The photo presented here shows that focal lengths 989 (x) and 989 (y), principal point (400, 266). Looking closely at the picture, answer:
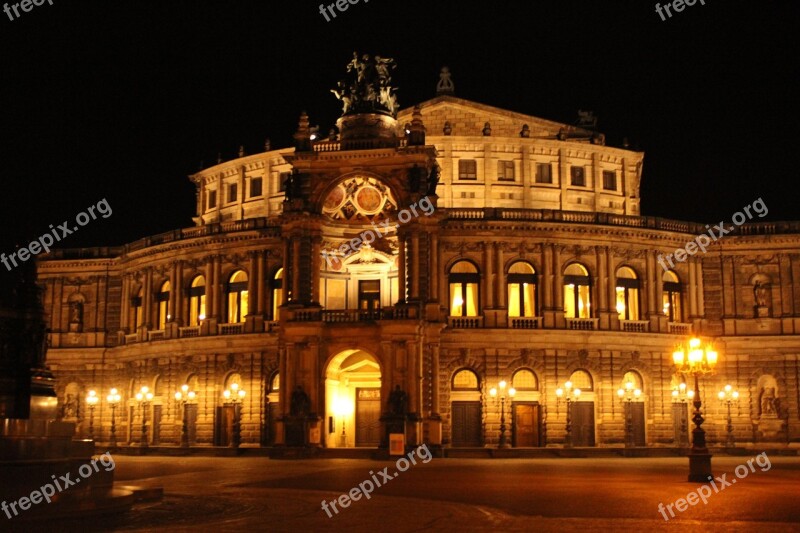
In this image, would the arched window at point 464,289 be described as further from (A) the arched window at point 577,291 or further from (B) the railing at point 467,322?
Answer: (A) the arched window at point 577,291

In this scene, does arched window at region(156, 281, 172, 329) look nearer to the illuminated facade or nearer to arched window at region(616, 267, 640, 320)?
the illuminated facade

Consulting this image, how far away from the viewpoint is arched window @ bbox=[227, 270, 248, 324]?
6406 centimetres

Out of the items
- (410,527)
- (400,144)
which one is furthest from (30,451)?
(400,144)

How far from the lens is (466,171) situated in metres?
69.4

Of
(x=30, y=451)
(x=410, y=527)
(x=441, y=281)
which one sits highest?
(x=441, y=281)

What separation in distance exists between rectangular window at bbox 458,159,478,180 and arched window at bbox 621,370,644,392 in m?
17.8

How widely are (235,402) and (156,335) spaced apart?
866cm

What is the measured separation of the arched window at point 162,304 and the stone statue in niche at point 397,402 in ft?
70.2

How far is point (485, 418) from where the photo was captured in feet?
191

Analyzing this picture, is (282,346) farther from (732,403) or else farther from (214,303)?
(732,403)

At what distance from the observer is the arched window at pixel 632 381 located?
2391 inches

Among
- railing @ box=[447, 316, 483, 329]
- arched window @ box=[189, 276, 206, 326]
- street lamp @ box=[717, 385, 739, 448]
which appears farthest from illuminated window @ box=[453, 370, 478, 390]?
arched window @ box=[189, 276, 206, 326]

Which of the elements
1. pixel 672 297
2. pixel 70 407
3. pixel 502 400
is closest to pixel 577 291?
pixel 672 297

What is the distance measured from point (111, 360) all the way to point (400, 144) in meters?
27.9
